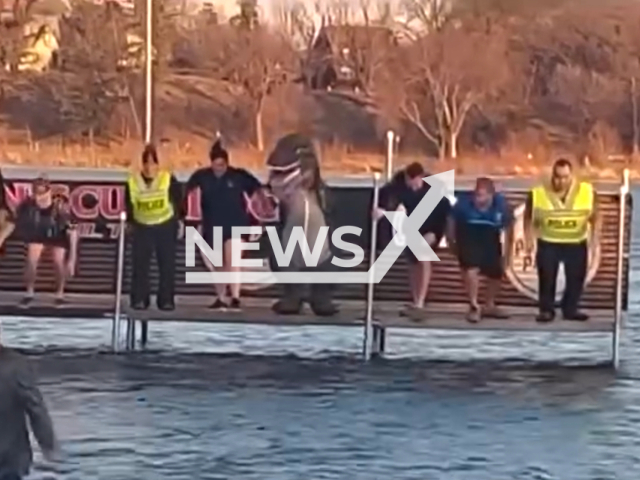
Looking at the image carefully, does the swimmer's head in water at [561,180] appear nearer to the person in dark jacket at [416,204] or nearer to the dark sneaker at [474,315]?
the person in dark jacket at [416,204]

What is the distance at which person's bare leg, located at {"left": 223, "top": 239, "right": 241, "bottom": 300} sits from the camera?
1845 cm

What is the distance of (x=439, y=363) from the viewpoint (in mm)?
18484

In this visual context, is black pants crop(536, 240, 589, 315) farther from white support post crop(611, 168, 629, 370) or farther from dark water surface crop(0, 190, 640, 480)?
dark water surface crop(0, 190, 640, 480)

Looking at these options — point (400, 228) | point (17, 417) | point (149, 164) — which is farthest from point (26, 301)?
point (17, 417)

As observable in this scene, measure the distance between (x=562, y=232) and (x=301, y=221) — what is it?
7.90ft

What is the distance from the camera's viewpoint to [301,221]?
18.4 metres

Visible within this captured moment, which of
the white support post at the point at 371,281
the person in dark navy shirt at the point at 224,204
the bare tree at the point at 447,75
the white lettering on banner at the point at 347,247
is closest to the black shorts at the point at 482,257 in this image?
the white support post at the point at 371,281

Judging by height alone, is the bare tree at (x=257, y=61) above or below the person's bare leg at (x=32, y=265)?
above

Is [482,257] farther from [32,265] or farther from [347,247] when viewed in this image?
[32,265]

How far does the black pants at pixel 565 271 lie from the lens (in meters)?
18.2

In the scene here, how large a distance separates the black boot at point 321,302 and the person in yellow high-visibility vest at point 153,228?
133cm

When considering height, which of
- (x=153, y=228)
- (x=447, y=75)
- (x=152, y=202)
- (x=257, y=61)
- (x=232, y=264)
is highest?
(x=257, y=61)

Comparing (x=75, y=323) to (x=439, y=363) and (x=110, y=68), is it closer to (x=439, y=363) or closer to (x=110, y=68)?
(x=439, y=363)

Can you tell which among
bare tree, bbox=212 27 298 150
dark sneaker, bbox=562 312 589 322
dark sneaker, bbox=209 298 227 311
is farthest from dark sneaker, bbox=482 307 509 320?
bare tree, bbox=212 27 298 150
